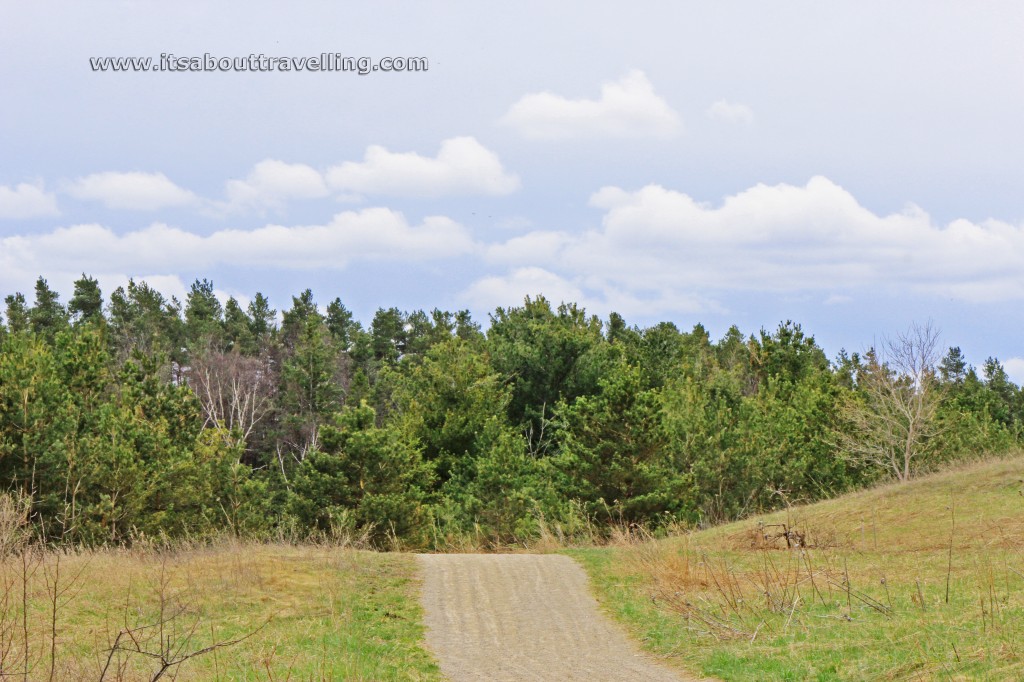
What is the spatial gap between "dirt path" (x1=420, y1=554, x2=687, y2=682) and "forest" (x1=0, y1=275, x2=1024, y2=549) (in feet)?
15.9

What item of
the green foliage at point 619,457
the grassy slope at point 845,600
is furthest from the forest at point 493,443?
the grassy slope at point 845,600

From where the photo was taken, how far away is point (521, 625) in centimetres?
1157

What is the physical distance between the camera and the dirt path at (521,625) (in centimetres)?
921

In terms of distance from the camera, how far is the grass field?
8.40 metres

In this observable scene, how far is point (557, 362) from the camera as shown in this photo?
52531 mm

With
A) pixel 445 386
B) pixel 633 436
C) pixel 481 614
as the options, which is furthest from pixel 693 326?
pixel 481 614

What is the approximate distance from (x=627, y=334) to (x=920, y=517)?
48.7 metres

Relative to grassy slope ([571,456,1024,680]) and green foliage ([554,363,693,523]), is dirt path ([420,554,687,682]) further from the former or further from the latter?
green foliage ([554,363,693,523])

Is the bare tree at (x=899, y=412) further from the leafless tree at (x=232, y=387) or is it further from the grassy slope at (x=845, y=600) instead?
the leafless tree at (x=232, y=387)

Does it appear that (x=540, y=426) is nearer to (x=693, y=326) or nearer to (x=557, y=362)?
(x=557, y=362)

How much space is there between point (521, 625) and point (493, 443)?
93.3 feet

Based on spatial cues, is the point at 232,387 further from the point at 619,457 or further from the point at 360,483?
the point at 619,457

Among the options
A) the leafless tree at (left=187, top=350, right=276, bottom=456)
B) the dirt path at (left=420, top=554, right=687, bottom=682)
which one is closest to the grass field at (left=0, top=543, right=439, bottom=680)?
the dirt path at (left=420, top=554, right=687, bottom=682)

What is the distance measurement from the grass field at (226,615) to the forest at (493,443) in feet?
5.85
